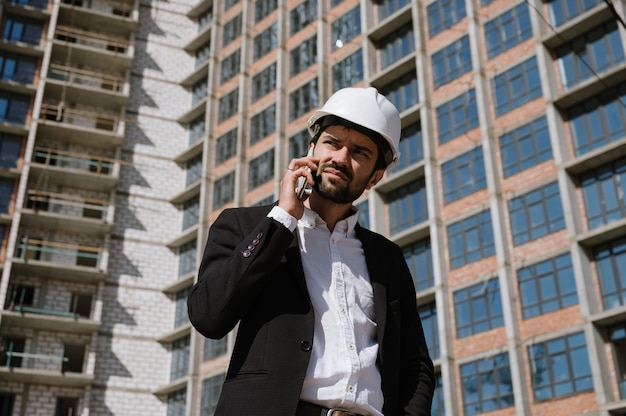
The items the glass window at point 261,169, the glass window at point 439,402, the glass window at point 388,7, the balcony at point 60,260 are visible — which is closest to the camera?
the glass window at point 439,402

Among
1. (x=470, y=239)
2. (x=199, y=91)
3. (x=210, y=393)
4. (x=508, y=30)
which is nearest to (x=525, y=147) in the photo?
(x=470, y=239)

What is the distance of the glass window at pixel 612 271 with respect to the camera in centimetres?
2706

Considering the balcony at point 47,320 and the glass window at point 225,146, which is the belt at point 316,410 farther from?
the glass window at point 225,146

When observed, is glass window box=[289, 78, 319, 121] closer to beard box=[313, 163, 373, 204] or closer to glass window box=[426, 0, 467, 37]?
glass window box=[426, 0, 467, 37]

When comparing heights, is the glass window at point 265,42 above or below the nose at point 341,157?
above

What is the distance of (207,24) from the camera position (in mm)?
54906

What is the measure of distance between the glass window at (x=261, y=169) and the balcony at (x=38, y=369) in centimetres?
1343

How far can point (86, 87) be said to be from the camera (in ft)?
158

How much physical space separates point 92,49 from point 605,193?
33.5 metres

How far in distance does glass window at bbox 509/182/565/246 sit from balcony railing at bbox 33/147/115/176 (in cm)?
2602

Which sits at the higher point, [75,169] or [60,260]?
[75,169]

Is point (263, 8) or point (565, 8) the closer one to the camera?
point (565, 8)

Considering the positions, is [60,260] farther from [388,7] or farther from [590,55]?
[590,55]

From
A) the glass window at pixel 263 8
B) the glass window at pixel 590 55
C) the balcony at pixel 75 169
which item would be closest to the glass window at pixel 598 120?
the glass window at pixel 590 55
